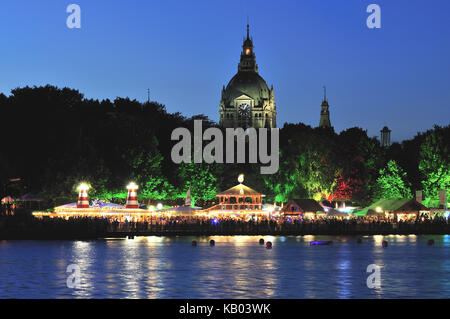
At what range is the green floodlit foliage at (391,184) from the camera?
97000mm

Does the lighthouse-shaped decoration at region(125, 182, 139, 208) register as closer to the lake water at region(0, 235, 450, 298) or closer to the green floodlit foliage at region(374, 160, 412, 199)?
the lake water at region(0, 235, 450, 298)

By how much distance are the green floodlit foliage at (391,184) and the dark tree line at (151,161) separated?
118 millimetres

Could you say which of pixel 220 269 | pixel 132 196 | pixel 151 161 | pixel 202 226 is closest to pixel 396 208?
pixel 202 226

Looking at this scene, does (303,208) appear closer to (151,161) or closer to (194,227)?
(194,227)

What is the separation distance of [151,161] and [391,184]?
28.3 metres

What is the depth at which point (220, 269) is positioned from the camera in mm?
46969

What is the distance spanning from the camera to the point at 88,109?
108438 millimetres

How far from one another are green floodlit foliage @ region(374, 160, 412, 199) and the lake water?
2775cm

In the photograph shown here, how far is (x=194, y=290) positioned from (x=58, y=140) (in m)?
54.5

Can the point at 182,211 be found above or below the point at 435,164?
below

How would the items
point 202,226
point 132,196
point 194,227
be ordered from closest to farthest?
1. point 132,196
2. point 202,226
3. point 194,227

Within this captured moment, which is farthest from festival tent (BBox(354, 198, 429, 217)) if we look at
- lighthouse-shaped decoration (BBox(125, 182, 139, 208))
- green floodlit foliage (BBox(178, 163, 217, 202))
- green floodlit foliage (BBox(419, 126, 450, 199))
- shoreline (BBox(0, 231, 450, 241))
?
green floodlit foliage (BBox(178, 163, 217, 202))

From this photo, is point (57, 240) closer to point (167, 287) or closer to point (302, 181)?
point (167, 287)
